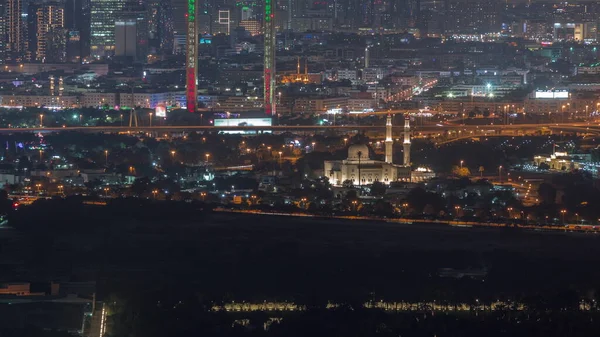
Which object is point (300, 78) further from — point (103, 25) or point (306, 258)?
point (306, 258)

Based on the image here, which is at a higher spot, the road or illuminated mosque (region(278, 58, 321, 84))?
the road

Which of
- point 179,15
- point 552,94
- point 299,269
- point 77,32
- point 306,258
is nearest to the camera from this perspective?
point 299,269

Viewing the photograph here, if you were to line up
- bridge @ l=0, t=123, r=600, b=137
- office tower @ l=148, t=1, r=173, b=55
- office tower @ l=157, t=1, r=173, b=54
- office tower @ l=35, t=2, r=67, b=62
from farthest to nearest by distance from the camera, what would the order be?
office tower @ l=157, t=1, r=173, b=54 < office tower @ l=148, t=1, r=173, b=55 < office tower @ l=35, t=2, r=67, b=62 < bridge @ l=0, t=123, r=600, b=137

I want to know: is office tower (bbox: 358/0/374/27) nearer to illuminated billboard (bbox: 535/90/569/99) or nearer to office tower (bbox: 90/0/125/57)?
office tower (bbox: 90/0/125/57)

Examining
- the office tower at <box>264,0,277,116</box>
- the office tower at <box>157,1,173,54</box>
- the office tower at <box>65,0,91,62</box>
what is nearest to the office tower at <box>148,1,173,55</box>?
the office tower at <box>157,1,173,54</box>

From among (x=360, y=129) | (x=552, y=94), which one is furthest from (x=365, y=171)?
(x=552, y=94)

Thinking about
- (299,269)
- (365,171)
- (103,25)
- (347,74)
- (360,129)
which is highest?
(299,269)

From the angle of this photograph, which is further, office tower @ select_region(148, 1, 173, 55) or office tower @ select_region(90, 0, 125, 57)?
office tower @ select_region(148, 1, 173, 55)
